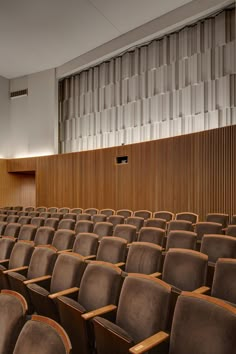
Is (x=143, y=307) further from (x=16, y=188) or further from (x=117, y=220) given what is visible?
(x=16, y=188)

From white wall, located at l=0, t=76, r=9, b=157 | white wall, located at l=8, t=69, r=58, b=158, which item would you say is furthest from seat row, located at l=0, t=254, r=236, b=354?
white wall, located at l=0, t=76, r=9, b=157

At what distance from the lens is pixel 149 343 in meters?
0.89

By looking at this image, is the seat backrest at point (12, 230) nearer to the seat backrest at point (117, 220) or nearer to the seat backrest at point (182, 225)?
the seat backrest at point (117, 220)

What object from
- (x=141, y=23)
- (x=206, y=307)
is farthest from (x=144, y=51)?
(x=206, y=307)

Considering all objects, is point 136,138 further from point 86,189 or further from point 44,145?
point 44,145

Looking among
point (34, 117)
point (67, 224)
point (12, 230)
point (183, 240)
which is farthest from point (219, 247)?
point (34, 117)

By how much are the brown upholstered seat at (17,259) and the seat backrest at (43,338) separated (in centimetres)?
108

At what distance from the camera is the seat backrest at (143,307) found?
3.31 feet

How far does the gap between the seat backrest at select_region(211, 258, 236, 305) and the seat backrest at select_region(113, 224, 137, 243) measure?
1.05 meters

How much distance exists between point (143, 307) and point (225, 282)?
1.11 feet

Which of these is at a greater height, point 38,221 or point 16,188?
point 16,188

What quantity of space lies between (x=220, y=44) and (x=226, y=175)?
1700mm

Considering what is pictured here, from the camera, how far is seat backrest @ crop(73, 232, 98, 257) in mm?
1979

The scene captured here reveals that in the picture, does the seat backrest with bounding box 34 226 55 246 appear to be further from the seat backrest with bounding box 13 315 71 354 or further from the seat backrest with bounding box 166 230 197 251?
the seat backrest with bounding box 13 315 71 354
